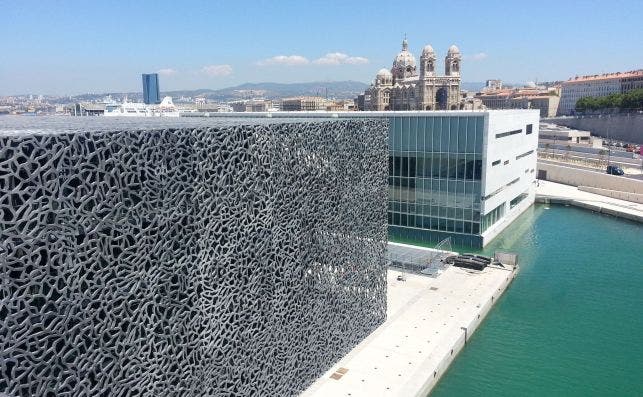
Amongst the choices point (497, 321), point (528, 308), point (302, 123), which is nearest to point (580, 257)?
point (528, 308)

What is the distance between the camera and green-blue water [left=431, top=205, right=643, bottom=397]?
66.6 feet

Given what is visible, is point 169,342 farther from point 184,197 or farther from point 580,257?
point 580,257

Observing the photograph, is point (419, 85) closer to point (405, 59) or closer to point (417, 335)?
point (405, 59)

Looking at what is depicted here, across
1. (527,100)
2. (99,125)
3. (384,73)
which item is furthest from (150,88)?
(99,125)

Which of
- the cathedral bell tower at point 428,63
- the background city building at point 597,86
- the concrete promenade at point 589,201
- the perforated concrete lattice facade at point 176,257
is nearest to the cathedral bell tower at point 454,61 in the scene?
the cathedral bell tower at point 428,63

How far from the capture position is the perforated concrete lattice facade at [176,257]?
10.2m

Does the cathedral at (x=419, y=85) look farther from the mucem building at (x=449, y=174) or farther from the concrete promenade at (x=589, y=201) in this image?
the mucem building at (x=449, y=174)

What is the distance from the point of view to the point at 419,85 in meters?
96.2

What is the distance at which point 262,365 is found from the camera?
54.4 ft

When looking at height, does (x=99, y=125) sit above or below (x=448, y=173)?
above

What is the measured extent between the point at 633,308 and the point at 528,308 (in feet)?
18.9

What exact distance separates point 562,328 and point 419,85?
7693cm

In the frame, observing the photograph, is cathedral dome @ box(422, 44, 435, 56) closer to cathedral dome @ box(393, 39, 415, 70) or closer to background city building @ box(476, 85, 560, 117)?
cathedral dome @ box(393, 39, 415, 70)

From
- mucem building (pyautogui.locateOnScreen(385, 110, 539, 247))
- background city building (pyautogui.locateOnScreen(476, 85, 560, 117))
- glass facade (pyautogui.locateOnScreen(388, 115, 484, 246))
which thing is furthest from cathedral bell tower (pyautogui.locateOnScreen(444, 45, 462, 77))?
glass facade (pyautogui.locateOnScreen(388, 115, 484, 246))
